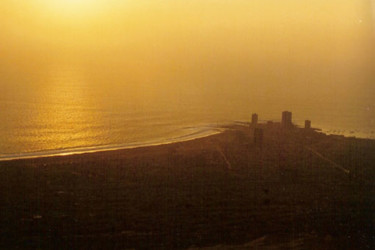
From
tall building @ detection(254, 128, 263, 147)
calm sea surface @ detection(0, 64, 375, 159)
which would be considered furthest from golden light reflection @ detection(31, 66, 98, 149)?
tall building @ detection(254, 128, 263, 147)

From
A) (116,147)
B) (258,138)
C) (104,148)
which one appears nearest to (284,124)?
(258,138)

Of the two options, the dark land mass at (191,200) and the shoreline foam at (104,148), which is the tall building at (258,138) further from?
the shoreline foam at (104,148)

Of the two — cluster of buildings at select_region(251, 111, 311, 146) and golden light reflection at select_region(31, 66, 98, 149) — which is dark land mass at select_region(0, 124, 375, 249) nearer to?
cluster of buildings at select_region(251, 111, 311, 146)

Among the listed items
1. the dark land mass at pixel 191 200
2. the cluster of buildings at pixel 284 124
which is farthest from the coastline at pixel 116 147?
the cluster of buildings at pixel 284 124

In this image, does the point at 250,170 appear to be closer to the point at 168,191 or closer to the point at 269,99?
the point at 168,191

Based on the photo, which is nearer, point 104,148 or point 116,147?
point 104,148

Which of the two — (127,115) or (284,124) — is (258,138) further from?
(127,115)
